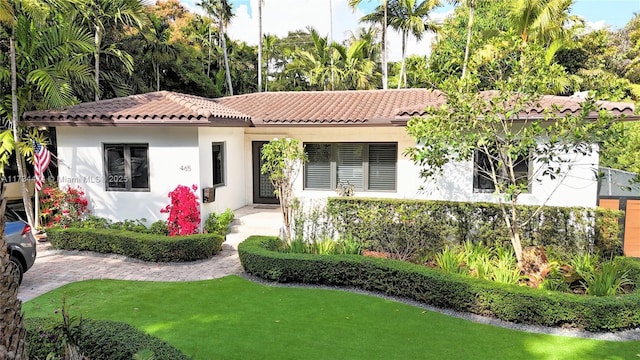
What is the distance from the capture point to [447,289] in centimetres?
725

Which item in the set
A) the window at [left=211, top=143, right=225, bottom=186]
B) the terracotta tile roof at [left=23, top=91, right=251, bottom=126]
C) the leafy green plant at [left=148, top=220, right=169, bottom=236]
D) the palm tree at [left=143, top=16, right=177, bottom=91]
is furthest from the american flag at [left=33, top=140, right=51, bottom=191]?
the palm tree at [left=143, top=16, right=177, bottom=91]

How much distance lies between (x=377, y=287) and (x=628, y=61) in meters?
31.3

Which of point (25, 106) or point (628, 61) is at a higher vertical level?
point (628, 61)

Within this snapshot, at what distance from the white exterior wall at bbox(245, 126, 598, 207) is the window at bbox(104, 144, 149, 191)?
4.02m

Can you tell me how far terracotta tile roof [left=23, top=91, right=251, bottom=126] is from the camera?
11008 millimetres

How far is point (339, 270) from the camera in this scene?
330 inches

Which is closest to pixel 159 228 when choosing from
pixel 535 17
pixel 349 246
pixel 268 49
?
pixel 349 246

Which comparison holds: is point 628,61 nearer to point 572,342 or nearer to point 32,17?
point 572,342

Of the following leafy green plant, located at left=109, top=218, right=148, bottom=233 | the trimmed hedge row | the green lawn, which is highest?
leafy green plant, located at left=109, top=218, right=148, bottom=233

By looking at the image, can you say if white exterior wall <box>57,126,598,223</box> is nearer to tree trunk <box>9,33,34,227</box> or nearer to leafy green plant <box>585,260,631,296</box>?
tree trunk <box>9,33,34,227</box>

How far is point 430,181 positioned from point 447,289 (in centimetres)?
408

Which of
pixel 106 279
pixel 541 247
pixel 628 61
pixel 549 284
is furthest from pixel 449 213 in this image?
pixel 628 61

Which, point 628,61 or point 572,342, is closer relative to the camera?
point 572,342

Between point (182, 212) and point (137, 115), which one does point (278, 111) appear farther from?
point (182, 212)
